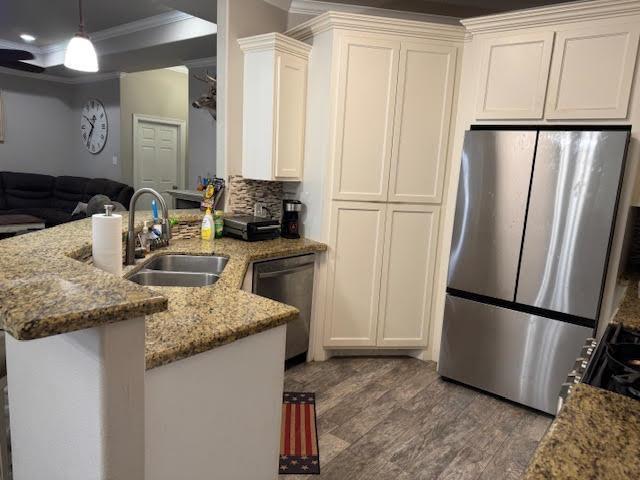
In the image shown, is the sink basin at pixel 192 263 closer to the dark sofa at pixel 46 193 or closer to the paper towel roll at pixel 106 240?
the paper towel roll at pixel 106 240

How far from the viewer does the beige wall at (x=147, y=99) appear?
662cm

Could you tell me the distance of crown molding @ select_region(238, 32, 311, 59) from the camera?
9.23 ft

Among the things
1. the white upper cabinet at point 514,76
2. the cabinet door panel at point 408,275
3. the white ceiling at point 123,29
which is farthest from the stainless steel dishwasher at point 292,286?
the white ceiling at point 123,29

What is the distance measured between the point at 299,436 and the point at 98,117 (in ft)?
21.7

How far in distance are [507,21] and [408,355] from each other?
2.34 meters

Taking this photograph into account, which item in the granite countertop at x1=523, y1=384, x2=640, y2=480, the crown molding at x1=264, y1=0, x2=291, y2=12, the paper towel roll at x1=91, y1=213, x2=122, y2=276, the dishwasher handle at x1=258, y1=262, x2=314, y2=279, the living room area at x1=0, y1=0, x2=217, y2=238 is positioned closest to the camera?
the granite countertop at x1=523, y1=384, x2=640, y2=480

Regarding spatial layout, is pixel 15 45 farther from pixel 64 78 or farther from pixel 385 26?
pixel 385 26

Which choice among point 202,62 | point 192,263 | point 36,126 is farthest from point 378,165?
point 36,126

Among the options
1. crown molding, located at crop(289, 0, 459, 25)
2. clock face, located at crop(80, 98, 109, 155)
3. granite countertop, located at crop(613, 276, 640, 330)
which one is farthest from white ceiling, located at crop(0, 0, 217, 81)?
granite countertop, located at crop(613, 276, 640, 330)

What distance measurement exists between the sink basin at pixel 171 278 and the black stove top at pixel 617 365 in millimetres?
1591

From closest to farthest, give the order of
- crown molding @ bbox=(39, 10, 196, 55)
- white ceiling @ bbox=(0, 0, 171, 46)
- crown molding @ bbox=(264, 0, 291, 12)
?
crown molding @ bbox=(264, 0, 291, 12) < white ceiling @ bbox=(0, 0, 171, 46) < crown molding @ bbox=(39, 10, 196, 55)

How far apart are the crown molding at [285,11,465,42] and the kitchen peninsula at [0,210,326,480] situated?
2005 millimetres

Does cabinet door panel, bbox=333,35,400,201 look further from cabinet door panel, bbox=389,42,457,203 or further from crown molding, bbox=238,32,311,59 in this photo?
crown molding, bbox=238,32,311,59

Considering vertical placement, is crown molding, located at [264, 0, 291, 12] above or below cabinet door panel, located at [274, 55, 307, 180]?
above
